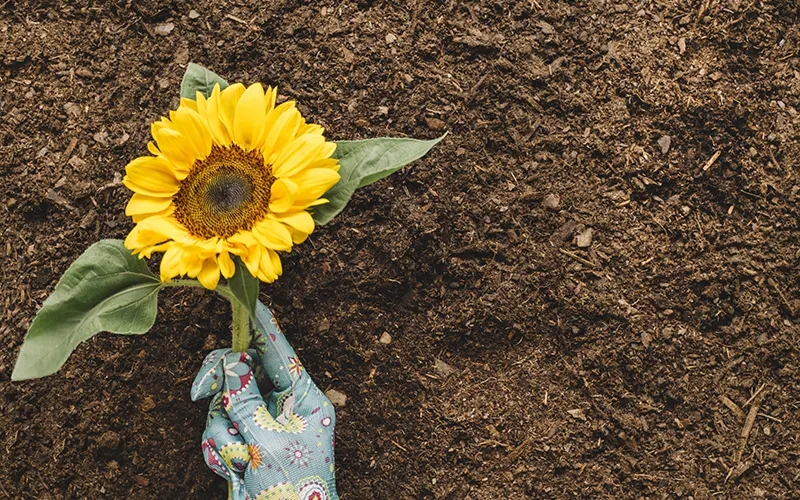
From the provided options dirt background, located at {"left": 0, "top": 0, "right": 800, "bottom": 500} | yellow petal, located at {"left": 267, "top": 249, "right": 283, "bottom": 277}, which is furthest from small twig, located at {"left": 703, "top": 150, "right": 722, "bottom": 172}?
yellow petal, located at {"left": 267, "top": 249, "right": 283, "bottom": 277}

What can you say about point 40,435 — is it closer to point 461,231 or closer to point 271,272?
point 271,272

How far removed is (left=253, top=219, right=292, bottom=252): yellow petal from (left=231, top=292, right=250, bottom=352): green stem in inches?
10.9

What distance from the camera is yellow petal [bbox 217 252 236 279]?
41.4 inches

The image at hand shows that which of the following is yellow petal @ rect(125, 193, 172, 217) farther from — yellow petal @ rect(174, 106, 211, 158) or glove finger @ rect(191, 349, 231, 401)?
glove finger @ rect(191, 349, 231, 401)

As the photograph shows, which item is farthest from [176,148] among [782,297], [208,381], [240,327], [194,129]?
[782,297]

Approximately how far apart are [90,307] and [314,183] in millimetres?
425

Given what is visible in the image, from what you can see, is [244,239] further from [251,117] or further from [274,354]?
[274,354]

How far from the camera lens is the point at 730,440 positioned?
1538 millimetres

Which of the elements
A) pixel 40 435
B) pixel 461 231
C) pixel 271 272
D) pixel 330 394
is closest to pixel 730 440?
pixel 461 231

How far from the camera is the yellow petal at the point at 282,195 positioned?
1.06 metres

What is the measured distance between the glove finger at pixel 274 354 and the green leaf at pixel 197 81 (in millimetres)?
441

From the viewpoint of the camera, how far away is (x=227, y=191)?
3.67ft

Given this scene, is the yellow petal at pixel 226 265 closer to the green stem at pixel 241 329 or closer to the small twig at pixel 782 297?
the green stem at pixel 241 329

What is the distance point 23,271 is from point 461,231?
36.3 inches
